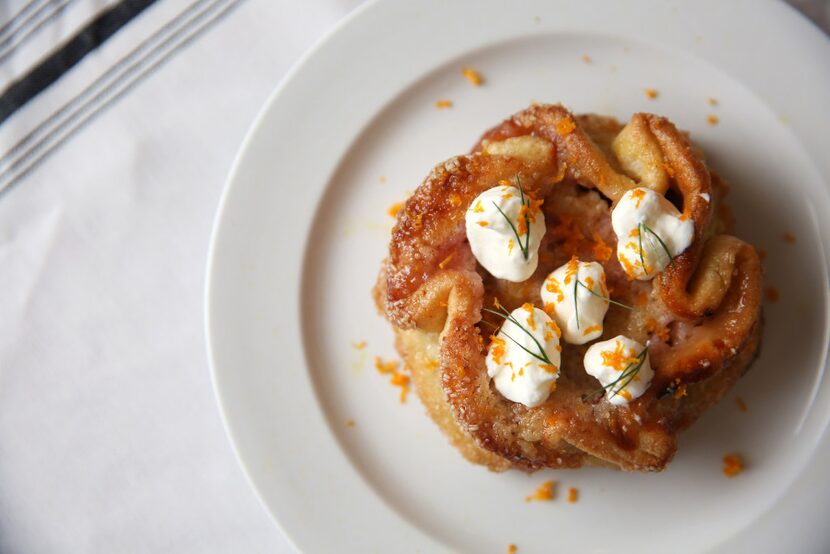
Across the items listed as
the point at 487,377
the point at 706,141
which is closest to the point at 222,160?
the point at 487,377

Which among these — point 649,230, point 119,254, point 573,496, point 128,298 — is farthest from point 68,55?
point 573,496

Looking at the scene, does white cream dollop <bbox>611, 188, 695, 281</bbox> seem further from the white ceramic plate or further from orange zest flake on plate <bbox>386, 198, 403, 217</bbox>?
orange zest flake on plate <bbox>386, 198, 403, 217</bbox>

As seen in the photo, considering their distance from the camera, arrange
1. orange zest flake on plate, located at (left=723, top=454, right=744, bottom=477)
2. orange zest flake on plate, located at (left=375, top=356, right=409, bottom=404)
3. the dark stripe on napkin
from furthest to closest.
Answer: the dark stripe on napkin < orange zest flake on plate, located at (left=375, top=356, right=409, bottom=404) < orange zest flake on plate, located at (left=723, top=454, right=744, bottom=477)

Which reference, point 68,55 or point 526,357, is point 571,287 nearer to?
point 526,357

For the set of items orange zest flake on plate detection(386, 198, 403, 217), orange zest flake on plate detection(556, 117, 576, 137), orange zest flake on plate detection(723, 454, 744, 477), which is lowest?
orange zest flake on plate detection(723, 454, 744, 477)

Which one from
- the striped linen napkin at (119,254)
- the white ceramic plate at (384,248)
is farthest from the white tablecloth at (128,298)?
the white ceramic plate at (384,248)

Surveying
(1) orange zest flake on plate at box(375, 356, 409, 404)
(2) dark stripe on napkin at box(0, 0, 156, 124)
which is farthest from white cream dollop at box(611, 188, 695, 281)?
(2) dark stripe on napkin at box(0, 0, 156, 124)

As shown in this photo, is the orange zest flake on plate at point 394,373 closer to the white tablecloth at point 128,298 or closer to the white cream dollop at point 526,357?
the white cream dollop at point 526,357
